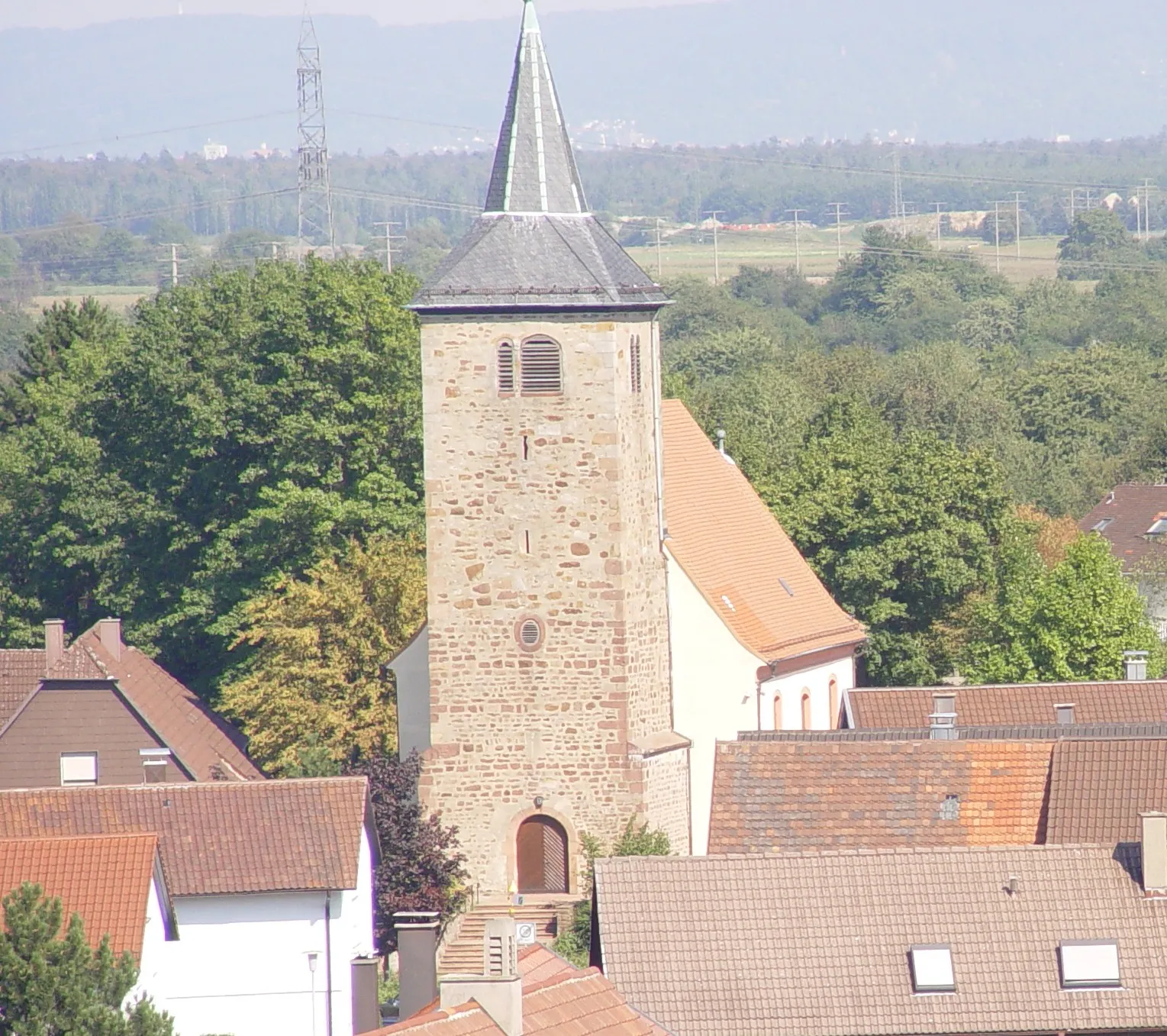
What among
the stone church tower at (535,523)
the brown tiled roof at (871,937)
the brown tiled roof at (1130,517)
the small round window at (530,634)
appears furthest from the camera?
the brown tiled roof at (1130,517)

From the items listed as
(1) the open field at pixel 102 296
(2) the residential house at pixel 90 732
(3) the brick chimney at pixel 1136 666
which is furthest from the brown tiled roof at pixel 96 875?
(1) the open field at pixel 102 296

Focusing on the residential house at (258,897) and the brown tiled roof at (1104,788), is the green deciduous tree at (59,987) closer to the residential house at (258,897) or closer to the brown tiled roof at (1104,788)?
the residential house at (258,897)

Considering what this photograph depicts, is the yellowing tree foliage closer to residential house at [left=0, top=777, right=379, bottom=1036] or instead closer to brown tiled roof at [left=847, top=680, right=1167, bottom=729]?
brown tiled roof at [left=847, top=680, right=1167, bottom=729]

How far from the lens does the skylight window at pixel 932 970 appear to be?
2916cm

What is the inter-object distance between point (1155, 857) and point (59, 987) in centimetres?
1152

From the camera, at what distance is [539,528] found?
38469mm

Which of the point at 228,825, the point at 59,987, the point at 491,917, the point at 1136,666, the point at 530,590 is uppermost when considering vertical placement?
the point at 530,590

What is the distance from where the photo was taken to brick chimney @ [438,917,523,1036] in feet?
76.0

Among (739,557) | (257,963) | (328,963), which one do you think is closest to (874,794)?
(328,963)

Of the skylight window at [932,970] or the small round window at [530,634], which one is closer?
the skylight window at [932,970]

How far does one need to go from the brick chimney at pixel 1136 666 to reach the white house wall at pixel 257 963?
573 inches

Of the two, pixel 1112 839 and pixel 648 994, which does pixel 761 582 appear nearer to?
pixel 1112 839

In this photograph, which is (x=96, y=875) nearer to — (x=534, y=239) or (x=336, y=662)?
(x=534, y=239)

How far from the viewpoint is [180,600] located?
53.5m
